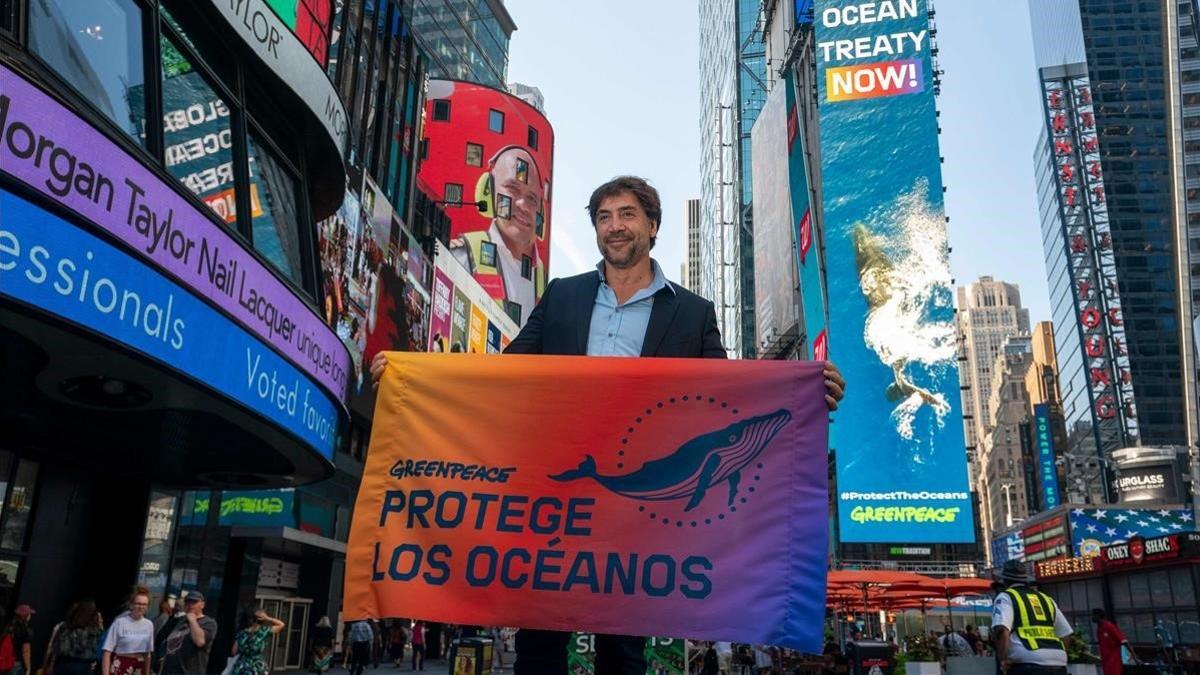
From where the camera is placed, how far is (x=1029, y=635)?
7.05m

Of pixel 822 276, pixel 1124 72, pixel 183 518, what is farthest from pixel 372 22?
pixel 1124 72

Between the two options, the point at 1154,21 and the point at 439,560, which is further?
the point at 1154,21

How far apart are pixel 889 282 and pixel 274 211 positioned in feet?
178

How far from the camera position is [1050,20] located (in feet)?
479

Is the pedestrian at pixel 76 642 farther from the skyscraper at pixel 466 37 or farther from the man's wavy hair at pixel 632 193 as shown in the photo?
the skyscraper at pixel 466 37

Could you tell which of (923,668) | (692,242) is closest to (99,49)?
(923,668)

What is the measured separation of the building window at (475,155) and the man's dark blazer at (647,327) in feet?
170

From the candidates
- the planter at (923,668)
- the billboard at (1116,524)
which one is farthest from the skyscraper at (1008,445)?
the planter at (923,668)

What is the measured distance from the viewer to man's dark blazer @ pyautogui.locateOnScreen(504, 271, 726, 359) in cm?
408

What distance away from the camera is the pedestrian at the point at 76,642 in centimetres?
973

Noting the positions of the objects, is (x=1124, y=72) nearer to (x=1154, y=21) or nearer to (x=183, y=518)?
(x=1154, y=21)

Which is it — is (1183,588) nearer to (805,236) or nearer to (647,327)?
(647,327)

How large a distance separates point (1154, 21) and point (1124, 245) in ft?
112

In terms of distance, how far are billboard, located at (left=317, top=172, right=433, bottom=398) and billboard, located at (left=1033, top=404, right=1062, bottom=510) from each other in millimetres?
Result: 76026
